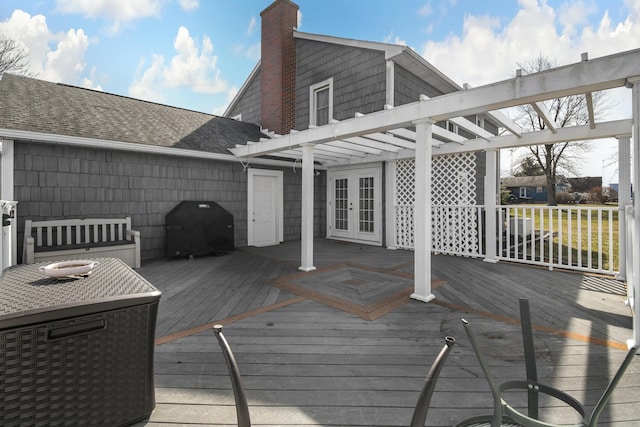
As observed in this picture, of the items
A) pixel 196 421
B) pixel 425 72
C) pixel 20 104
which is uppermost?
pixel 425 72

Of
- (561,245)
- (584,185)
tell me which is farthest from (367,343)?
(584,185)

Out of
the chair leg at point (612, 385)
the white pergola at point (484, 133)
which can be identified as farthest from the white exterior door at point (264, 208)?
the chair leg at point (612, 385)

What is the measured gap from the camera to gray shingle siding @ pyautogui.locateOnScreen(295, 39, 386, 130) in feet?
24.6

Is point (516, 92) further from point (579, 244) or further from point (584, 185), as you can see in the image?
point (584, 185)

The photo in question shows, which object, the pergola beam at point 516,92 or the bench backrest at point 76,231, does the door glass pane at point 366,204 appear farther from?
the bench backrest at point 76,231

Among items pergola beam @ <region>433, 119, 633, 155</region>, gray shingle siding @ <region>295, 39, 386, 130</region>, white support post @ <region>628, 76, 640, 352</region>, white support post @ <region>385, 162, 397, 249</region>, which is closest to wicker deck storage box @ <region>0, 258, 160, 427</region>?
white support post @ <region>628, 76, 640, 352</region>

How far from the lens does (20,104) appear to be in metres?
5.74

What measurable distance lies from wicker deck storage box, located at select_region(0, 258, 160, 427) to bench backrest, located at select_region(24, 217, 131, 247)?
439cm

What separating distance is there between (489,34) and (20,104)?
11.0 m

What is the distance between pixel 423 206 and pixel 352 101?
198 inches

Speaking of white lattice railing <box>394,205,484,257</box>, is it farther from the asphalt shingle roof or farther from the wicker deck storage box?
the wicker deck storage box

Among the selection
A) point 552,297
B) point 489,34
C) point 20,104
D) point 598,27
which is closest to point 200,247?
point 20,104

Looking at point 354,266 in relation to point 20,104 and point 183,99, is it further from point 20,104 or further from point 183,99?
point 183,99

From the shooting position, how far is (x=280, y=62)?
9180mm
